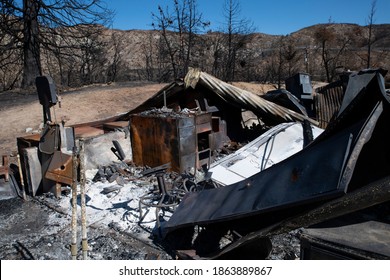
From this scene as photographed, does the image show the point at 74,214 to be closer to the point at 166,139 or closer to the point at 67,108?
the point at 166,139

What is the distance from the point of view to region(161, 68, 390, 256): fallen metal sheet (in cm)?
227

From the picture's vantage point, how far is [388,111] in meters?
2.60

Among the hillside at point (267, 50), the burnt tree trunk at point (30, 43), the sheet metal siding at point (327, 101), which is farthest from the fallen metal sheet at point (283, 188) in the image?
the hillside at point (267, 50)

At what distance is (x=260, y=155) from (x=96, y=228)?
117 inches

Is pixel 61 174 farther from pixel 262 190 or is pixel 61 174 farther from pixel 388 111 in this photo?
pixel 388 111

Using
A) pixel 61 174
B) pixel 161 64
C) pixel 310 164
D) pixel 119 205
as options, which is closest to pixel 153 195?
pixel 119 205

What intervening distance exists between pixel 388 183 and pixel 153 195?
3.31 m

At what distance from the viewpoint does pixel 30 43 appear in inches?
640

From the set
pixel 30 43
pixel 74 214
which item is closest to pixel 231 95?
pixel 74 214

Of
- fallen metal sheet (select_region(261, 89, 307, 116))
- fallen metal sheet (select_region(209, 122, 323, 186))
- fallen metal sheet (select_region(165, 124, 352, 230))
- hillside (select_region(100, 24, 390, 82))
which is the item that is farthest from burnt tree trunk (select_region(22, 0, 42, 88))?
fallen metal sheet (select_region(165, 124, 352, 230))

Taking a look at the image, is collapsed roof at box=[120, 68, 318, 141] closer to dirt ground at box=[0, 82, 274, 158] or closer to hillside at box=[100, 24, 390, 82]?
dirt ground at box=[0, 82, 274, 158]

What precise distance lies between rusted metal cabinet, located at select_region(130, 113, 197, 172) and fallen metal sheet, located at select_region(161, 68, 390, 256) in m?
2.46

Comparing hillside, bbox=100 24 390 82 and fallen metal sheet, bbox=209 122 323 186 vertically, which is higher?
hillside, bbox=100 24 390 82

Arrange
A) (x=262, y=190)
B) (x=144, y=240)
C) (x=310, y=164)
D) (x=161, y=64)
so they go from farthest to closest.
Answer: (x=161, y=64)
(x=144, y=240)
(x=262, y=190)
(x=310, y=164)
